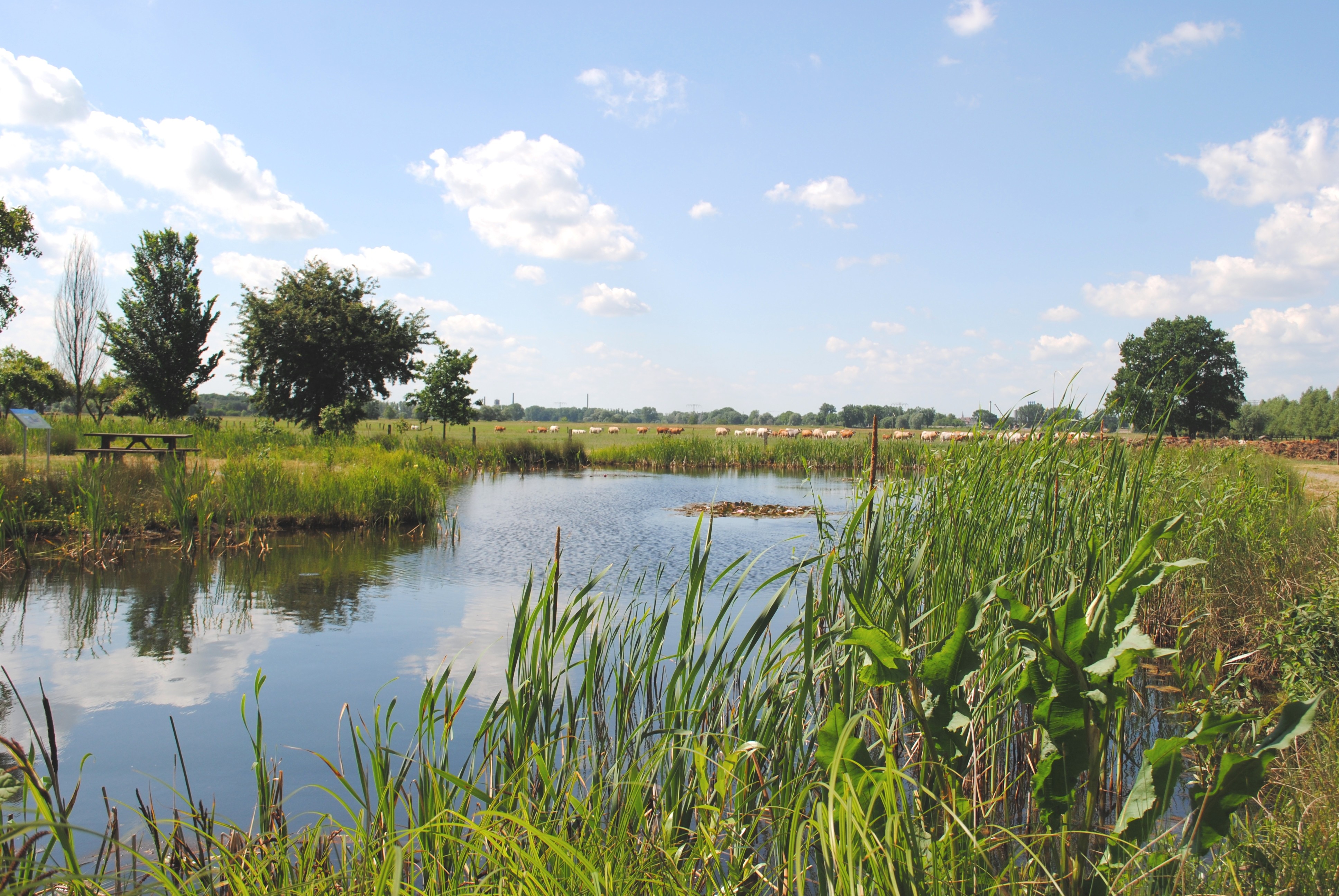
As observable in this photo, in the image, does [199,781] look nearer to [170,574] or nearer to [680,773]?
[680,773]

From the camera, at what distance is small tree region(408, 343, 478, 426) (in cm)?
2877

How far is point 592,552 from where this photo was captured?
11656 mm

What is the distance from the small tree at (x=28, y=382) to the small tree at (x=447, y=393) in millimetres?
20917

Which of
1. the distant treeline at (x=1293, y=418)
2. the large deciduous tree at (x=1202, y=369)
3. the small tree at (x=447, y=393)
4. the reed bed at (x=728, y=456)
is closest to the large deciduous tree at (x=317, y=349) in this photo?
the small tree at (x=447, y=393)

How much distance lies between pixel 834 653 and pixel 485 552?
9375 millimetres

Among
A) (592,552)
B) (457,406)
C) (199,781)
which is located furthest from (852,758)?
(457,406)

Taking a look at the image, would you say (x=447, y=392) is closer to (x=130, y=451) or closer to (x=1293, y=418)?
(x=130, y=451)

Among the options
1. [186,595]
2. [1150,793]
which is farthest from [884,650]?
[186,595]

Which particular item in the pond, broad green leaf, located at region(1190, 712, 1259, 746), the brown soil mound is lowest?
the pond

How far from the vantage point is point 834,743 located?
2.05 m

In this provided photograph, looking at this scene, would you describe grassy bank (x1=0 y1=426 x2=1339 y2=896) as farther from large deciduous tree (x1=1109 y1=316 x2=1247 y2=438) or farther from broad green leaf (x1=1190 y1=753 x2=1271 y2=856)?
large deciduous tree (x1=1109 y1=316 x2=1247 y2=438)

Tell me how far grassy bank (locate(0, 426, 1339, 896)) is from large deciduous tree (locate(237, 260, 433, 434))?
24.4 metres

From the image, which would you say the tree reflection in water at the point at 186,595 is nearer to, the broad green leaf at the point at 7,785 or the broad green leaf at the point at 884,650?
the broad green leaf at the point at 7,785

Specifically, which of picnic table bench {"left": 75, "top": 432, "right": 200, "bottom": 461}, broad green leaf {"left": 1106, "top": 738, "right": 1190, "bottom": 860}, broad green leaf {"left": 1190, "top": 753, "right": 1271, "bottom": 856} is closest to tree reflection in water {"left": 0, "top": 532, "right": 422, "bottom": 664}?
picnic table bench {"left": 75, "top": 432, "right": 200, "bottom": 461}
